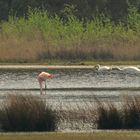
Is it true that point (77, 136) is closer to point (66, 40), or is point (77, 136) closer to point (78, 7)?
point (66, 40)

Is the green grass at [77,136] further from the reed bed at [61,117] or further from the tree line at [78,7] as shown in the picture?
the tree line at [78,7]

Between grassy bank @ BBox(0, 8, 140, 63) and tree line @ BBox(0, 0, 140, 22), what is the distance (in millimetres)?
9873

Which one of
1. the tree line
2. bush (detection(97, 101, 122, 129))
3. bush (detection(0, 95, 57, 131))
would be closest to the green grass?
bush (detection(0, 95, 57, 131))

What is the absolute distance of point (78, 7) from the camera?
6681cm

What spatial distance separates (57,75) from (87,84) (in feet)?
19.4

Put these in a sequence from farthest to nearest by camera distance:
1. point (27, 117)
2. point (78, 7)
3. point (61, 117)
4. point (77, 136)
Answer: point (78, 7)
point (61, 117)
point (27, 117)
point (77, 136)

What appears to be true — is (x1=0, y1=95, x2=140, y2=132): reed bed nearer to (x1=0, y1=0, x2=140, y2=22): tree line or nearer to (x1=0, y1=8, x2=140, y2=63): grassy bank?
(x1=0, y1=8, x2=140, y2=63): grassy bank

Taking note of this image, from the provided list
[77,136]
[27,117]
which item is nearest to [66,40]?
[27,117]

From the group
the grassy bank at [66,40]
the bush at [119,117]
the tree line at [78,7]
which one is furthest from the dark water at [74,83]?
the tree line at [78,7]

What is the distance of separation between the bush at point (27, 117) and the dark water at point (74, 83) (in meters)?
5.03

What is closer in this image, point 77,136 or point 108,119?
point 77,136

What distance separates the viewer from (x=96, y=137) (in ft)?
51.0

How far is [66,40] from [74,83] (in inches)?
749

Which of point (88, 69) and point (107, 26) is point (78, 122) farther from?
point (107, 26)
